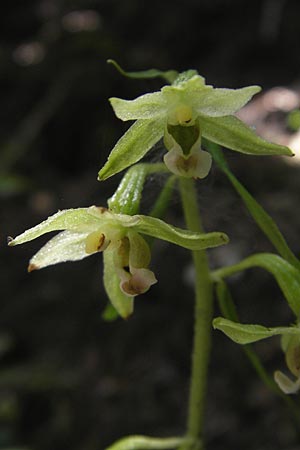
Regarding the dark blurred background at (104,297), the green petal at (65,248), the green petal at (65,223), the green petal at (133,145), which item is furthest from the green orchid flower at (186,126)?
the dark blurred background at (104,297)

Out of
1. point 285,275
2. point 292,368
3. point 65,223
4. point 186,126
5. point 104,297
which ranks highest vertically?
point 186,126

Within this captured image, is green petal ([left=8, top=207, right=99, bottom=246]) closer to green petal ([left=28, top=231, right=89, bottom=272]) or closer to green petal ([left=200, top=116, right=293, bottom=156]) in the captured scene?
green petal ([left=28, top=231, right=89, bottom=272])

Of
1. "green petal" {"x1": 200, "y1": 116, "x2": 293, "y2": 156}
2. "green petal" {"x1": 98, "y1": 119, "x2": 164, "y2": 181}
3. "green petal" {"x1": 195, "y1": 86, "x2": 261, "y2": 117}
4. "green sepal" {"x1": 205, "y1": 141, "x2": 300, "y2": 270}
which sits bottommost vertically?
"green sepal" {"x1": 205, "y1": 141, "x2": 300, "y2": 270}

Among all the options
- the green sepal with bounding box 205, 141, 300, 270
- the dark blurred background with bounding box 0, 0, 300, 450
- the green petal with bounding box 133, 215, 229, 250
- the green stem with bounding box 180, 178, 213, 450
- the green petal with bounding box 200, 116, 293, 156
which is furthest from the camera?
the dark blurred background with bounding box 0, 0, 300, 450


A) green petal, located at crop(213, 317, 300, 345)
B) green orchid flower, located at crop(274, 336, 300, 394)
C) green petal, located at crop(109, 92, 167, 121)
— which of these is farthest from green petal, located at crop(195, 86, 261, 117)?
green orchid flower, located at crop(274, 336, 300, 394)

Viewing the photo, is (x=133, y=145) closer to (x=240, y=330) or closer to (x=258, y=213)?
(x=258, y=213)

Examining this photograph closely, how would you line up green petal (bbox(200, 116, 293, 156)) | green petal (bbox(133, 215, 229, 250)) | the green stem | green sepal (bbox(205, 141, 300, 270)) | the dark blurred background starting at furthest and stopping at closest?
the dark blurred background
the green stem
green sepal (bbox(205, 141, 300, 270))
green petal (bbox(200, 116, 293, 156))
green petal (bbox(133, 215, 229, 250))

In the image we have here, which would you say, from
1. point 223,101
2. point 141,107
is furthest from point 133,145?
point 223,101

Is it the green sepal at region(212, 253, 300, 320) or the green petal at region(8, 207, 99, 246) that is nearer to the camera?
the green petal at region(8, 207, 99, 246)
